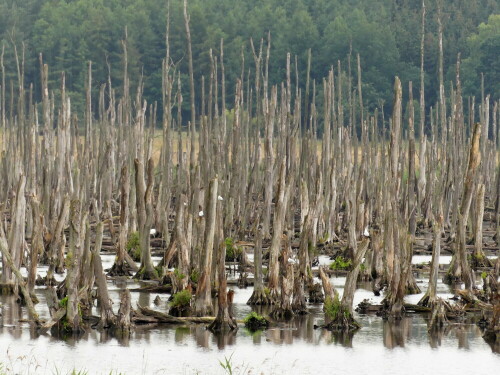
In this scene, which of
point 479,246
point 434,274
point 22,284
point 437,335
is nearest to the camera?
point 22,284

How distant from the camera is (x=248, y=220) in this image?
3058 cm

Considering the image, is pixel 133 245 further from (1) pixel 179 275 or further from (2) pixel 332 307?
(2) pixel 332 307

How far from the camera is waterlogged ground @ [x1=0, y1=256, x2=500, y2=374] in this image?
16.1 m

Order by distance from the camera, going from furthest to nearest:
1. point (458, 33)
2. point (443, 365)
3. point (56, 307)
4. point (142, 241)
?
point (458, 33), point (142, 241), point (56, 307), point (443, 365)

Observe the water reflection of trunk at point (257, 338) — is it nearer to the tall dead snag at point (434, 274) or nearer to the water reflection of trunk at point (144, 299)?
the water reflection of trunk at point (144, 299)

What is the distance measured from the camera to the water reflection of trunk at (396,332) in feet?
59.3

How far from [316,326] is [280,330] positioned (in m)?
0.64

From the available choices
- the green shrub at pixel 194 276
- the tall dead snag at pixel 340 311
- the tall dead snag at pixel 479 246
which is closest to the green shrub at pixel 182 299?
the green shrub at pixel 194 276

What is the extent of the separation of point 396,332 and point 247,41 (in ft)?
248

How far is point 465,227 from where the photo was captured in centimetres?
2172

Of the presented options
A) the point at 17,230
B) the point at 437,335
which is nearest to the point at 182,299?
the point at 17,230

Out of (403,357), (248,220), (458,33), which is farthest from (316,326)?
(458,33)

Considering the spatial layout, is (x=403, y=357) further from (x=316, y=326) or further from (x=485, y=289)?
(x=485, y=289)

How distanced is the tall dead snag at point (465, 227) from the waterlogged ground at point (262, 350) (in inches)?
84.3
